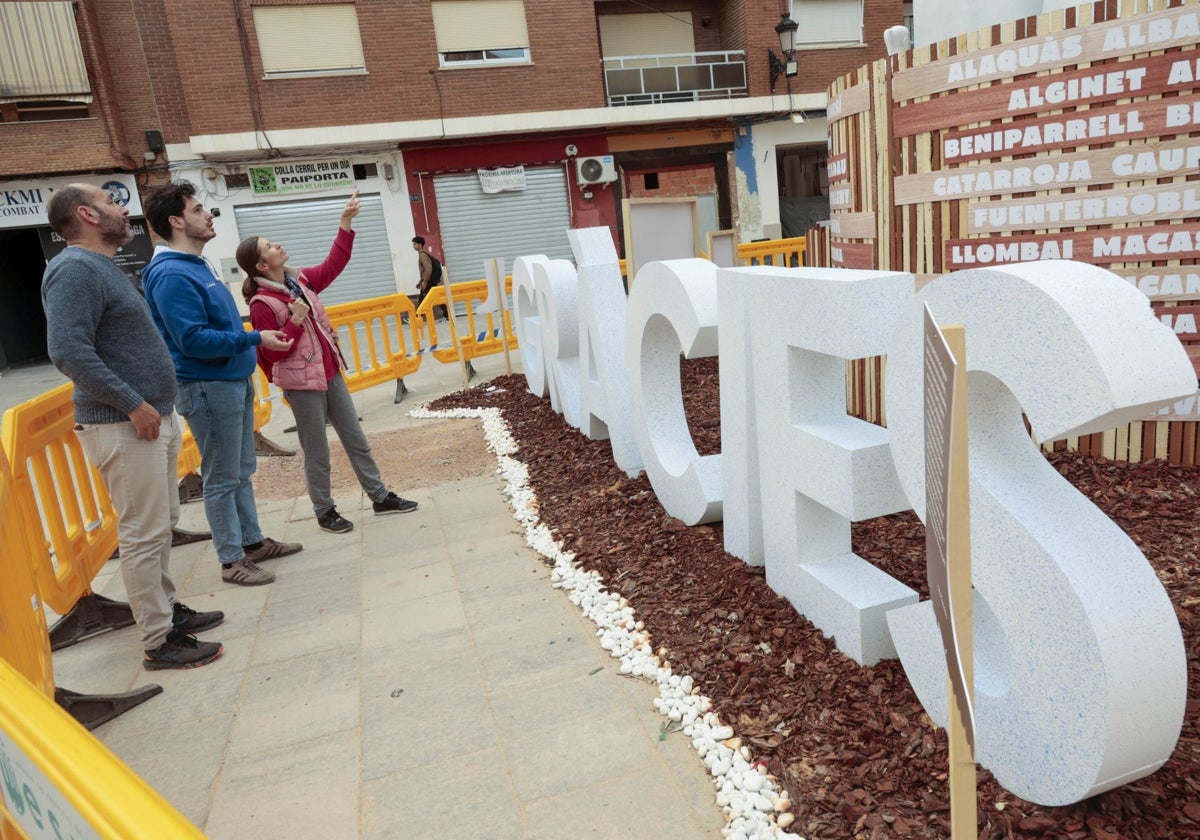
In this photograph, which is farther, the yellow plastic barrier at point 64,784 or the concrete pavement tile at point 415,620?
the concrete pavement tile at point 415,620

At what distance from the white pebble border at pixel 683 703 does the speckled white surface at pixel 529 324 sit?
2.74m

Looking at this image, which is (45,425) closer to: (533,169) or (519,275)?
(519,275)

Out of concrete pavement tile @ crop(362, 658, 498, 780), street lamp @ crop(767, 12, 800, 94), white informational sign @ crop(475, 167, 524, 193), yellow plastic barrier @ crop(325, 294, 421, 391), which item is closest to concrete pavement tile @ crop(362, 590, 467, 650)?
concrete pavement tile @ crop(362, 658, 498, 780)

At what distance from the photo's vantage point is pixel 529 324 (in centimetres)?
789

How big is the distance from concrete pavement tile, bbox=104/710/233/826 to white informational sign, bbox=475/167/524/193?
18.0 meters

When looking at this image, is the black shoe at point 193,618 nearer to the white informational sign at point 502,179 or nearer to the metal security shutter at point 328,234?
the metal security shutter at point 328,234

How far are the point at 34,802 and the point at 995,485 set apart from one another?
2160 millimetres

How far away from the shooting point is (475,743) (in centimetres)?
287

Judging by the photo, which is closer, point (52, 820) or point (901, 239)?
point (52, 820)

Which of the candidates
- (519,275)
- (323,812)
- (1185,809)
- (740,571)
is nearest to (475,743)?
(323,812)

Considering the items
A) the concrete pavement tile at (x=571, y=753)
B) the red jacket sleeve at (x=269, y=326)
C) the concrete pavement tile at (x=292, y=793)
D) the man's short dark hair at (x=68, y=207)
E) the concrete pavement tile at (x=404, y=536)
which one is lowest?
the concrete pavement tile at (x=404, y=536)

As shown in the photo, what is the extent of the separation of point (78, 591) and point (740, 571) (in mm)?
3383

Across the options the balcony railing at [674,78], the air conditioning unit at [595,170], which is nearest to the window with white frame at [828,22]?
the balcony railing at [674,78]

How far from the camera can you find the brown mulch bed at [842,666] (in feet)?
6.93
